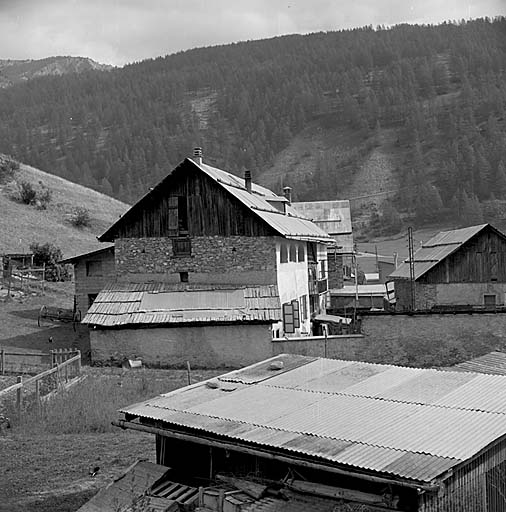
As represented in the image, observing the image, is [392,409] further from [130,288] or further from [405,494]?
[130,288]

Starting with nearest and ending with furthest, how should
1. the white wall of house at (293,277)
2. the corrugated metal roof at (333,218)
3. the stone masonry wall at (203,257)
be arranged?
1. the stone masonry wall at (203,257)
2. the white wall of house at (293,277)
3. the corrugated metal roof at (333,218)

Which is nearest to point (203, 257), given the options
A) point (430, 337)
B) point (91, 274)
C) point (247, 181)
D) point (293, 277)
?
point (293, 277)

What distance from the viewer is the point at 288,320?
33.8 meters

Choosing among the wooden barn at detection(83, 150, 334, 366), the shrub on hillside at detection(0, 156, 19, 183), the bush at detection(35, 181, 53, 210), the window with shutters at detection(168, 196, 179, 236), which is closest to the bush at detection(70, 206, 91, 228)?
the bush at detection(35, 181, 53, 210)

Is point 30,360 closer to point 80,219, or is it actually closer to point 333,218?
point 333,218

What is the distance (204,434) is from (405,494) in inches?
153

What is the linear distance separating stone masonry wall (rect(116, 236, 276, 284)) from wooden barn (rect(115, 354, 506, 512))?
16.4 metres

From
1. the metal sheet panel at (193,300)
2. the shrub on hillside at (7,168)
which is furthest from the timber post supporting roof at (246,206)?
the shrub on hillside at (7,168)

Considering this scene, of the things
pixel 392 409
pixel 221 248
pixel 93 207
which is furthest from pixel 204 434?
pixel 93 207

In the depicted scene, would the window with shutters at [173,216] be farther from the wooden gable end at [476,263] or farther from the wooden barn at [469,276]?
the wooden gable end at [476,263]

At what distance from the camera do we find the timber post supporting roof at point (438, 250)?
126 feet

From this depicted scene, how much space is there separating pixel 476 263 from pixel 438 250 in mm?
5100

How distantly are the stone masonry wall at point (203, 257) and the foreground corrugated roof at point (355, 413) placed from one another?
1537cm

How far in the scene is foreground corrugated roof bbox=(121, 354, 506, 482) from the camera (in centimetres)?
1153
